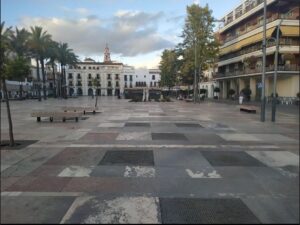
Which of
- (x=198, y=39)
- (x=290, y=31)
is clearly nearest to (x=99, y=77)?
(x=198, y=39)

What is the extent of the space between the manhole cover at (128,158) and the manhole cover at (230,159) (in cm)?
169

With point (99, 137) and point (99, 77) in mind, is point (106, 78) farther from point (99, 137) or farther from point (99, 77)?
point (99, 137)

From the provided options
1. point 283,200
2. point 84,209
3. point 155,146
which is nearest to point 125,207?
point 84,209

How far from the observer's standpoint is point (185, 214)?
17.4 feet

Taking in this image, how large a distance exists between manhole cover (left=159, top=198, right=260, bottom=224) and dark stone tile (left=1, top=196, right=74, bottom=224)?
1.69m

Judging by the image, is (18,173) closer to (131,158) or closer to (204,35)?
(131,158)

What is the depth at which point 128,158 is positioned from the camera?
9398 millimetres

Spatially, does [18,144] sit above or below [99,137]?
above

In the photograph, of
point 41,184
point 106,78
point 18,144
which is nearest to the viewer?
point 41,184

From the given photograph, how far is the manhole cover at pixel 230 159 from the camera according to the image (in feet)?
28.9

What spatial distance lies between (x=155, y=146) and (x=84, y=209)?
232 inches

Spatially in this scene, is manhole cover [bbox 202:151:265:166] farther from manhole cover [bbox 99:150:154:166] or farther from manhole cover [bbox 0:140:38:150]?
manhole cover [bbox 0:140:38:150]

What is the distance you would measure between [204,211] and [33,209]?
282 cm

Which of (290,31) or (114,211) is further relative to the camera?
(290,31)
